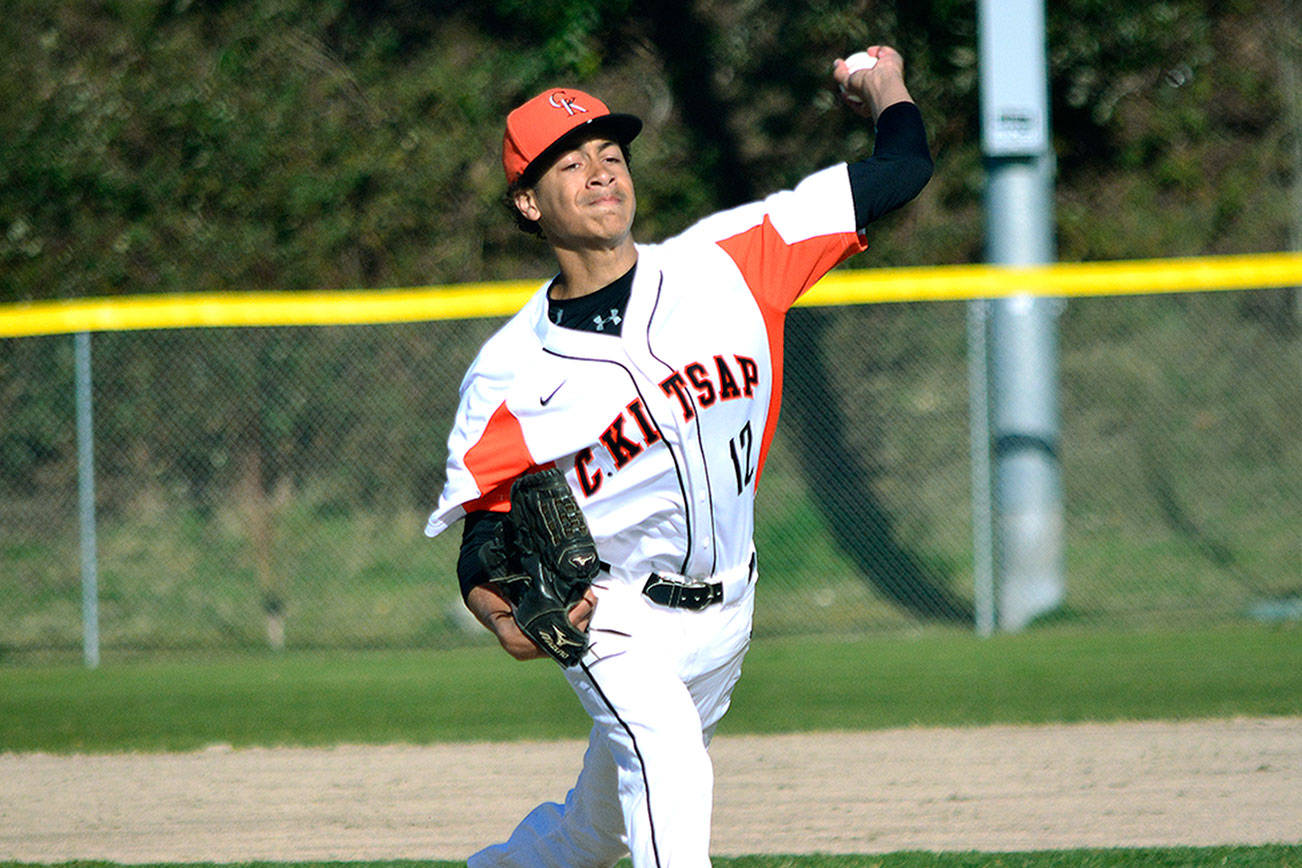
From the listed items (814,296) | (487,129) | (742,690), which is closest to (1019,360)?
(814,296)

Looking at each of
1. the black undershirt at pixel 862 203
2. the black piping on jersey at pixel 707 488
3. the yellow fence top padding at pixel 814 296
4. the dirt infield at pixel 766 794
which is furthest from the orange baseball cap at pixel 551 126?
the yellow fence top padding at pixel 814 296

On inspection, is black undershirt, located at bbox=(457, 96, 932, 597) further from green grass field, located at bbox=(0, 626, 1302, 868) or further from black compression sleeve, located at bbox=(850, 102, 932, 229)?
green grass field, located at bbox=(0, 626, 1302, 868)

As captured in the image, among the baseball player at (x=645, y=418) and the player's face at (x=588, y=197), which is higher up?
the player's face at (x=588, y=197)

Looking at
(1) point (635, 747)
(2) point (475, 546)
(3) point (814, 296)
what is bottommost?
(3) point (814, 296)

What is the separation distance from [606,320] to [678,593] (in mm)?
599

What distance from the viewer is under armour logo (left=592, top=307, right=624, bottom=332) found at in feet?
9.63

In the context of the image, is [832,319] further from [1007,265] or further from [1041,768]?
[1041,768]

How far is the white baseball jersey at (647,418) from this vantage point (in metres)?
2.88

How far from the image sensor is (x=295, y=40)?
13477 millimetres

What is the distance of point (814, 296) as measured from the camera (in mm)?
8281

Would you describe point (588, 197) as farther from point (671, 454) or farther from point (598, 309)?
point (671, 454)

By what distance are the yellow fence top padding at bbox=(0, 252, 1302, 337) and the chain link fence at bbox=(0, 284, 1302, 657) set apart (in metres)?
0.65

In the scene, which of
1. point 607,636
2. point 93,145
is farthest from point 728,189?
point 607,636

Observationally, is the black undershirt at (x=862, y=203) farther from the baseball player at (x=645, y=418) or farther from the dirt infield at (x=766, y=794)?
the dirt infield at (x=766, y=794)
